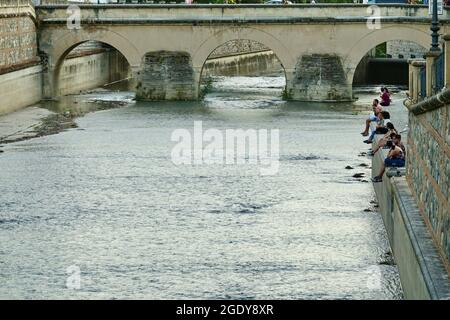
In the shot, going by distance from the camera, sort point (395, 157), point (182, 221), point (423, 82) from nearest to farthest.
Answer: point (423, 82) < point (395, 157) < point (182, 221)

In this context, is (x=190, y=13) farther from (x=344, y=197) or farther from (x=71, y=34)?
(x=344, y=197)

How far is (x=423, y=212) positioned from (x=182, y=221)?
856 centimetres

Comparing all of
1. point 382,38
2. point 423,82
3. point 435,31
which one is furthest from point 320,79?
point 423,82

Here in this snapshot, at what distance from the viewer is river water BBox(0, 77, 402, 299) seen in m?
20.2

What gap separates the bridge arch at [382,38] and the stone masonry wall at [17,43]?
12.3 metres

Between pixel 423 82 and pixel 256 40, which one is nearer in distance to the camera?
pixel 423 82

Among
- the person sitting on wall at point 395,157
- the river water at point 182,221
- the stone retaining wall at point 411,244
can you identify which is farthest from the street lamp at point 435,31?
the river water at point 182,221

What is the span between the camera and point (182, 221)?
25609mm

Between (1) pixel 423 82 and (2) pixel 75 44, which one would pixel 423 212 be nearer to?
(1) pixel 423 82

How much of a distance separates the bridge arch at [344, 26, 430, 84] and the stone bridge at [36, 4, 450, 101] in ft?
0.13

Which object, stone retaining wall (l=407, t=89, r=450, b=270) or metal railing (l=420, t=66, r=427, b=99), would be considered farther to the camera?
metal railing (l=420, t=66, r=427, b=99)

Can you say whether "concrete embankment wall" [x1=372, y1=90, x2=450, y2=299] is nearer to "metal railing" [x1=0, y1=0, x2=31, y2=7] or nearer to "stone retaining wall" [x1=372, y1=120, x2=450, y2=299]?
"stone retaining wall" [x1=372, y1=120, x2=450, y2=299]

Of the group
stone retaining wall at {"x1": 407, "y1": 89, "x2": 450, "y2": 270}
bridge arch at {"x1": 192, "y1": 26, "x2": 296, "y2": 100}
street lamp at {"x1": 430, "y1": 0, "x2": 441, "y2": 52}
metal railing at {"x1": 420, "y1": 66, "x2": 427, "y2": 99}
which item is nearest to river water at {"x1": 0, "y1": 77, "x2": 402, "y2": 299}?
stone retaining wall at {"x1": 407, "y1": 89, "x2": 450, "y2": 270}

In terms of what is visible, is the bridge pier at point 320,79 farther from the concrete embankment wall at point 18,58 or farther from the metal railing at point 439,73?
the metal railing at point 439,73
